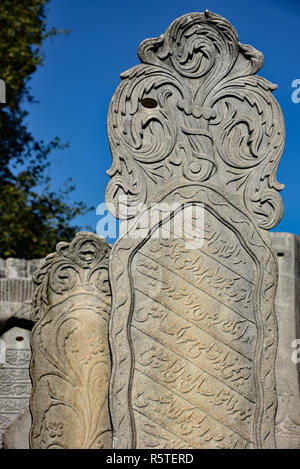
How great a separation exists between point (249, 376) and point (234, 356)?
0.14m

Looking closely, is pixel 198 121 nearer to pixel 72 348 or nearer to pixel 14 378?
pixel 72 348

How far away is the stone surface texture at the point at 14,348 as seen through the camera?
207 inches

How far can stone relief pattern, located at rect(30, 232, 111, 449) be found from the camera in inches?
146

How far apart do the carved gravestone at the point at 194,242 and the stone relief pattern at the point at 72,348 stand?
1.16 ft

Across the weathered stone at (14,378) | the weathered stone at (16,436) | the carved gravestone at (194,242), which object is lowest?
the weathered stone at (16,436)

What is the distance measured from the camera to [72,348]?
3.85 meters

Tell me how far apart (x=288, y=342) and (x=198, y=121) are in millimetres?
2164

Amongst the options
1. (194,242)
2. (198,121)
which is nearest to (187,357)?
(194,242)

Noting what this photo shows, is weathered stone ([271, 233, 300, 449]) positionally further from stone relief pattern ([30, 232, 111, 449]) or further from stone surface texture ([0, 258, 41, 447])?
stone surface texture ([0, 258, 41, 447])

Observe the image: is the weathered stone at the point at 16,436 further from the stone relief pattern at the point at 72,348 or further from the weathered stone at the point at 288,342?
the weathered stone at the point at 288,342

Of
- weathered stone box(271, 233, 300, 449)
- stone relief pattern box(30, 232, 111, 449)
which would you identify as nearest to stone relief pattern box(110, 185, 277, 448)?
stone relief pattern box(30, 232, 111, 449)

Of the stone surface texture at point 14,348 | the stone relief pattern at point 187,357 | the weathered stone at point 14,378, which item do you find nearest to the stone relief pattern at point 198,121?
the stone relief pattern at point 187,357
